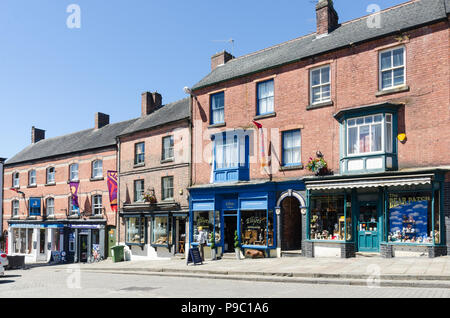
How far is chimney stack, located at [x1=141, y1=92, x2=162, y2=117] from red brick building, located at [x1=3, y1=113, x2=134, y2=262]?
2763 mm

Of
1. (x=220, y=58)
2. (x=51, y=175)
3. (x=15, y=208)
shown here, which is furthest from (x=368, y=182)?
(x=15, y=208)

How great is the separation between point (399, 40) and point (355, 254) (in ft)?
29.3

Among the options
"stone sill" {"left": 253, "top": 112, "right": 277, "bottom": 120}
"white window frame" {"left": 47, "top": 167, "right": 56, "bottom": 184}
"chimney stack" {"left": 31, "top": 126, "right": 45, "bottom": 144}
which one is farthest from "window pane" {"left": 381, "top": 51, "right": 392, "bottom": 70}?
"chimney stack" {"left": 31, "top": 126, "right": 45, "bottom": 144}

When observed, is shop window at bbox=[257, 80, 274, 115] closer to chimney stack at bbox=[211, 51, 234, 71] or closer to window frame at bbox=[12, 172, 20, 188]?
chimney stack at bbox=[211, 51, 234, 71]

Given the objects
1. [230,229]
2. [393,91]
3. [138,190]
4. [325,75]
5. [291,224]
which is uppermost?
[325,75]

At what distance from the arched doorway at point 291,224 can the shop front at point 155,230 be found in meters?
6.52

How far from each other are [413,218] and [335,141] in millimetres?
4537

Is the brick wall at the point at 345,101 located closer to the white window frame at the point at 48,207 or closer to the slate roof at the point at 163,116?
the slate roof at the point at 163,116

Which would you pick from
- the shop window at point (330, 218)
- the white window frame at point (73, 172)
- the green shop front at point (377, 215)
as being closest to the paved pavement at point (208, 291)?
the green shop front at point (377, 215)

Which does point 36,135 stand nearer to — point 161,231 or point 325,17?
point 161,231

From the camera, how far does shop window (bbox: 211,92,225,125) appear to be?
79.3 ft

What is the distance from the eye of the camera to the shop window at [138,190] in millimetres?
A: 28727

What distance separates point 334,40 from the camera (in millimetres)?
20625

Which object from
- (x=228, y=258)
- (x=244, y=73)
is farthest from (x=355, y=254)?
(x=244, y=73)
